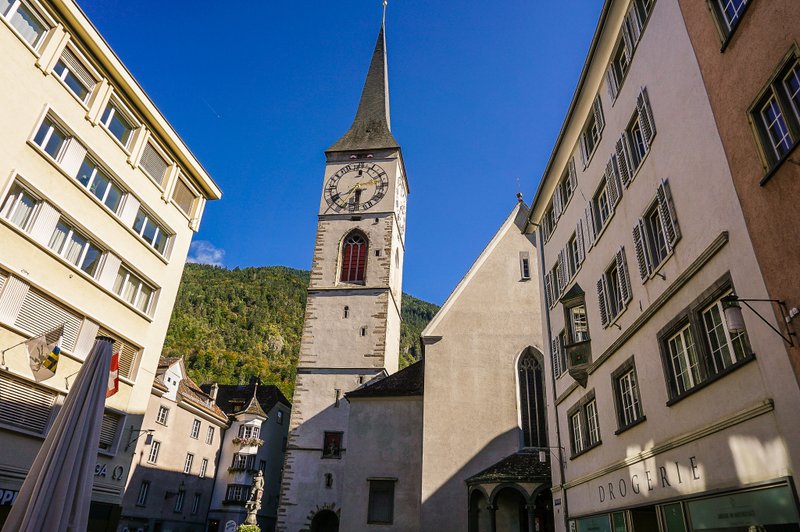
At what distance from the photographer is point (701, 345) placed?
27.7 feet

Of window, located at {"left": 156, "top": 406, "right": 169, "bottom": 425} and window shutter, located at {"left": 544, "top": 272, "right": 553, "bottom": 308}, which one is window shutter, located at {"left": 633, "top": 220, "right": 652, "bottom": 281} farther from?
window, located at {"left": 156, "top": 406, "right": 169, "bottom": 425}

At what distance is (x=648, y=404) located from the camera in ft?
33.6

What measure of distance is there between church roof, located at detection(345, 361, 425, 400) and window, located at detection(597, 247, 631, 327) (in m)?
13.4

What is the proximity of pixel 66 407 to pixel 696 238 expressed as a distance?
410 inches

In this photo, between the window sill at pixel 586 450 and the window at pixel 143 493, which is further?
the window at pixel 143 493

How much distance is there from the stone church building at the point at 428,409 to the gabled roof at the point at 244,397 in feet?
40.3

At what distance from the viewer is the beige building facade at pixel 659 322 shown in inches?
282

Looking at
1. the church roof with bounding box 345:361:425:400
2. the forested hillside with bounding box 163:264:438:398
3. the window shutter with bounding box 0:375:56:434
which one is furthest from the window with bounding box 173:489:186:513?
the forested hillside with bounding box 163:264:438:398

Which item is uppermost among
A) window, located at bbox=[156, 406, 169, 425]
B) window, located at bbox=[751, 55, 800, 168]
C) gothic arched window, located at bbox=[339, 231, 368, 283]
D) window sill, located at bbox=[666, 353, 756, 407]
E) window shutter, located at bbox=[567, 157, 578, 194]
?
gothic arched window, located at bbox=[339, 231, 368, 283]

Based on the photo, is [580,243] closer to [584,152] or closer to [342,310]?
Result: [584,152]

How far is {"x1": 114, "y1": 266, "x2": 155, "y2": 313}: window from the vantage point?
53.3 feet

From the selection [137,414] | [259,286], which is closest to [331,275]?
[137,414]

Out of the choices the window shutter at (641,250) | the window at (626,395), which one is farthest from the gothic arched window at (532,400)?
the window shutter at (641,250)

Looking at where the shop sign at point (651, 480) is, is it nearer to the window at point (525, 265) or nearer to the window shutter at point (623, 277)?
the window shutter at point (623, 277)
